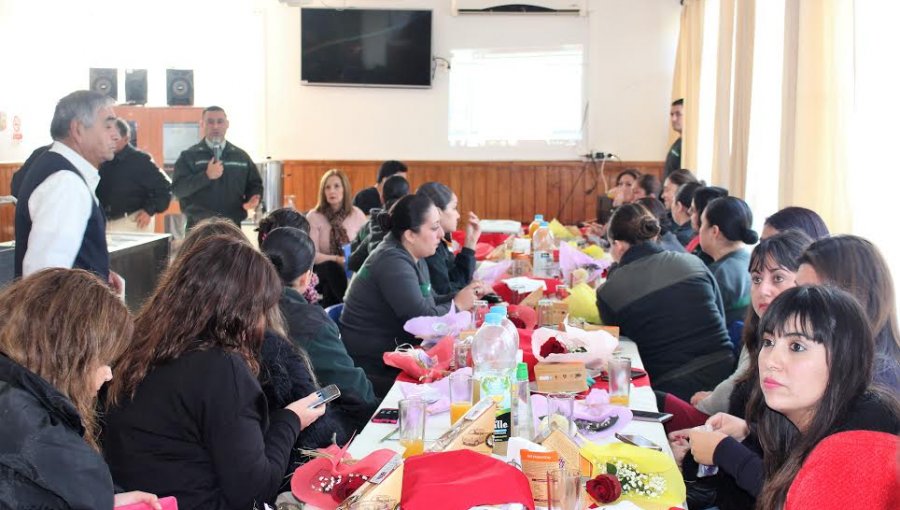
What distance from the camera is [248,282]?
2.22 metres

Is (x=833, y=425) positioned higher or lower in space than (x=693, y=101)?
lower

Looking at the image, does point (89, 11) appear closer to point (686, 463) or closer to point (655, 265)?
point (655, 265)

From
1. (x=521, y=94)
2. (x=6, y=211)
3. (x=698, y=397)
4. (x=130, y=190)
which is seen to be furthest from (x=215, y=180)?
(x=698, y=397)

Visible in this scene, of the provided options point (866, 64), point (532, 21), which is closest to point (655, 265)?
point (866, 64)

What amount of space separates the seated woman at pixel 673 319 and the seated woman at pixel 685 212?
251 centimetres

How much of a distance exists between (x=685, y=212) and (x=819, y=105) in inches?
72.9

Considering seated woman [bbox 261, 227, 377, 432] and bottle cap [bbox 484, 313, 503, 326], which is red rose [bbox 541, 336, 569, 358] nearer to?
A: bottle cap [bbox 484, 313, 503, 326]

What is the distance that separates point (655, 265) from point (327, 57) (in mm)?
7856

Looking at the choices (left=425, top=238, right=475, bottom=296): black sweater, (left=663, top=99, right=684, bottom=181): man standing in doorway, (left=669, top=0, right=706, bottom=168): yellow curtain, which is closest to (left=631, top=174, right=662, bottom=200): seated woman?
(left=663, top=99, right=684, bottom=181): man standing in doorway

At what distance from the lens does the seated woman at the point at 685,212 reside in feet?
20.7

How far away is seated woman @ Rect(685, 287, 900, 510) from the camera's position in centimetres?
190

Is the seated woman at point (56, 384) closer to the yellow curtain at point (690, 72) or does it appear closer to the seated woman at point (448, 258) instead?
the seated woman at point (448, 258)

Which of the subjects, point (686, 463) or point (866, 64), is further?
point (866, 64)

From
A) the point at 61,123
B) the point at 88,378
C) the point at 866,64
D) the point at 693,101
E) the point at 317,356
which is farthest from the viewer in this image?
the point at 693,101
